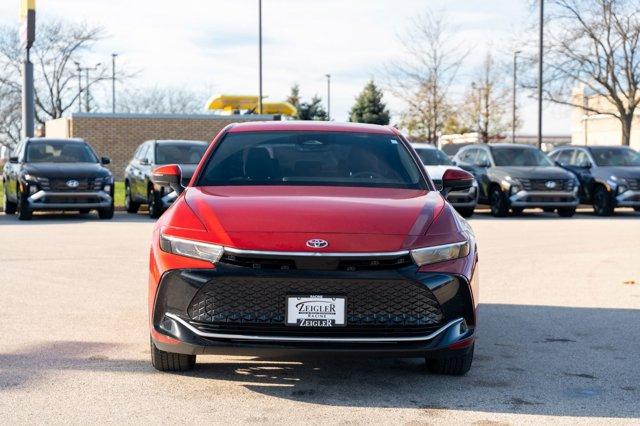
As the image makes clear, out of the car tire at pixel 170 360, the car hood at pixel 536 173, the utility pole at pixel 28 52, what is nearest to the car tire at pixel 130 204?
the utility pole at pixel 28 52

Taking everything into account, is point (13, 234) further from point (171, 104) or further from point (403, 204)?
point (171, 104)

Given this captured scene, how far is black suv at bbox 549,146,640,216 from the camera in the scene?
2336cm

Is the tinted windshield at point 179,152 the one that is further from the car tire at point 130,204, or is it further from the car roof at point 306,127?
the car roof at point 306,127

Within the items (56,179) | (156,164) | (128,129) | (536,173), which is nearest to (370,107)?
(128,129)

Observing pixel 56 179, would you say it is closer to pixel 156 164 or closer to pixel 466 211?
pixel 156 164

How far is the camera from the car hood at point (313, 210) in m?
5.53

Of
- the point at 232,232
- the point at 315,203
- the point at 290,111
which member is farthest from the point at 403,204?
the point at 290,111

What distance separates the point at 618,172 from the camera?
2362cm

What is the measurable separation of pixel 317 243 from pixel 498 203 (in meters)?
18.3

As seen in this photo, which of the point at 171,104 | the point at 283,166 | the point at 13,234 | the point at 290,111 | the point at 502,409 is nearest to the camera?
the point at 502,409

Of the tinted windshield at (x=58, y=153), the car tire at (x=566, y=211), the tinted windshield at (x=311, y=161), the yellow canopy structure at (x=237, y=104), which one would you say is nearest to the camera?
the tinted windshield at (x=311, y=161)

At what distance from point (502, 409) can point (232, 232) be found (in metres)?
1.72

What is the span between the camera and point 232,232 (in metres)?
5.48

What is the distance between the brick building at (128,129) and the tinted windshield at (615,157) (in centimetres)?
1890
